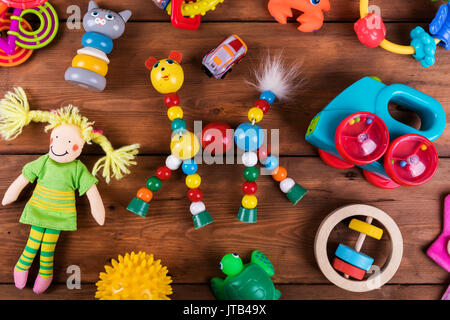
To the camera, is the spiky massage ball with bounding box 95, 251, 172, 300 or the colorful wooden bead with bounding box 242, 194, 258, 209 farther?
the colorful wooden bead with bounding box 242, 194, 258, 209

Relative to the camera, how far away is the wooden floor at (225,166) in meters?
0.79

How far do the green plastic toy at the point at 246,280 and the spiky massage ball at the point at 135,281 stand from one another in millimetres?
114

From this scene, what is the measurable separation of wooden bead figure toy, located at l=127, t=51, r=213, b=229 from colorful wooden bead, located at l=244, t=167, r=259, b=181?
0.10 meters

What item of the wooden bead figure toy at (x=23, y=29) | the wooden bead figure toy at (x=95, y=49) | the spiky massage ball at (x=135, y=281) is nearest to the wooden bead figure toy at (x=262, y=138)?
the spiky massage ball at (x=135, y=281)

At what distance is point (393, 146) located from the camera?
0.68 meters

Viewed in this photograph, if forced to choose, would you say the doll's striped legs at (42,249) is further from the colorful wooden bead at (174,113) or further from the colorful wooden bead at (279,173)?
the colorful wooden bead at (279,173)

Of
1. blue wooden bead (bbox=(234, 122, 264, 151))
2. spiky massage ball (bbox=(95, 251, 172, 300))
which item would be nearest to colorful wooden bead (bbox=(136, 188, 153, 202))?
spiky massage ball (bbox=(95, 251, 172, 300))

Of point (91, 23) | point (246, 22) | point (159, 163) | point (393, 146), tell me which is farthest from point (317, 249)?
point (91, 23)

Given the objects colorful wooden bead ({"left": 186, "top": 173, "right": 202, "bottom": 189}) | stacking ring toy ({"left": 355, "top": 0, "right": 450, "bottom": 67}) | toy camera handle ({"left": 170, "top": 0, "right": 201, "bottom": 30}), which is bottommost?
colorful wooden bead ({"left": 186, "top": 173, "right": 202, "bottom": 189})

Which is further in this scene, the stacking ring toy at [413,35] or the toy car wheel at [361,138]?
the stacking ring toy at [413,35]

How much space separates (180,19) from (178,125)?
0.24 meters

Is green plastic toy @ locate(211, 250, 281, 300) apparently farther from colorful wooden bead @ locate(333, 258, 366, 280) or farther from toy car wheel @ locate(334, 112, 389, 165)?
toy car wheel @ locate(334, 112, 389, 165)

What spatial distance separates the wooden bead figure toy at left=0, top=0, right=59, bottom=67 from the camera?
757 millimetres

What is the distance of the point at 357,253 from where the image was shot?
0.74m
